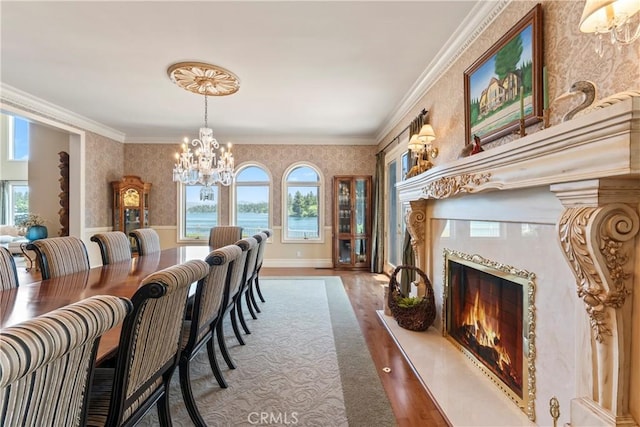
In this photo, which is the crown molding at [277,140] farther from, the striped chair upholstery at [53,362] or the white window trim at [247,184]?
the striped chair upholstery at [53,362]

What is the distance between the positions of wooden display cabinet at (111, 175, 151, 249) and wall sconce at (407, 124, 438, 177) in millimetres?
5200

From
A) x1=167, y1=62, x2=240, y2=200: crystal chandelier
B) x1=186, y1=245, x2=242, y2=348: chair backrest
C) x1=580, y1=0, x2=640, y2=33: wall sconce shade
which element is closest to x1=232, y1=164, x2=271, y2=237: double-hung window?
x1=167, y1=62, x2=240, y2=200: crystal chandelier

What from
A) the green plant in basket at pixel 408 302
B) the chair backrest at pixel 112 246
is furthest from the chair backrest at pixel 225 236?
the green plant in basket at pixel 408 302

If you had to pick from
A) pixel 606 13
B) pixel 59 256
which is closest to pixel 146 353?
pixel 59 256

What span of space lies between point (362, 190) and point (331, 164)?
86 cm

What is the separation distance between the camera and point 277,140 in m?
6.13

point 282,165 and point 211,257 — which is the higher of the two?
point 282,165

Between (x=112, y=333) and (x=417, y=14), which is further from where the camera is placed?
(x=417, y=14)

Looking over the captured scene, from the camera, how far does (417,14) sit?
7.30 feet

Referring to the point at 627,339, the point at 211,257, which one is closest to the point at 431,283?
the point at 627,339

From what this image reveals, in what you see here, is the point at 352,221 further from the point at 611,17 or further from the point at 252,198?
the point at 611,17

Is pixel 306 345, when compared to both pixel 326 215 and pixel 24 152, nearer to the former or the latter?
pixel 326 215

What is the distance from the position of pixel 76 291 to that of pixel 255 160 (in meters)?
4.68

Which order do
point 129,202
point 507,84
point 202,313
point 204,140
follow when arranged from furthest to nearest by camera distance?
point 129,202 → point 204,140 → point 507,84 → point 202,313
